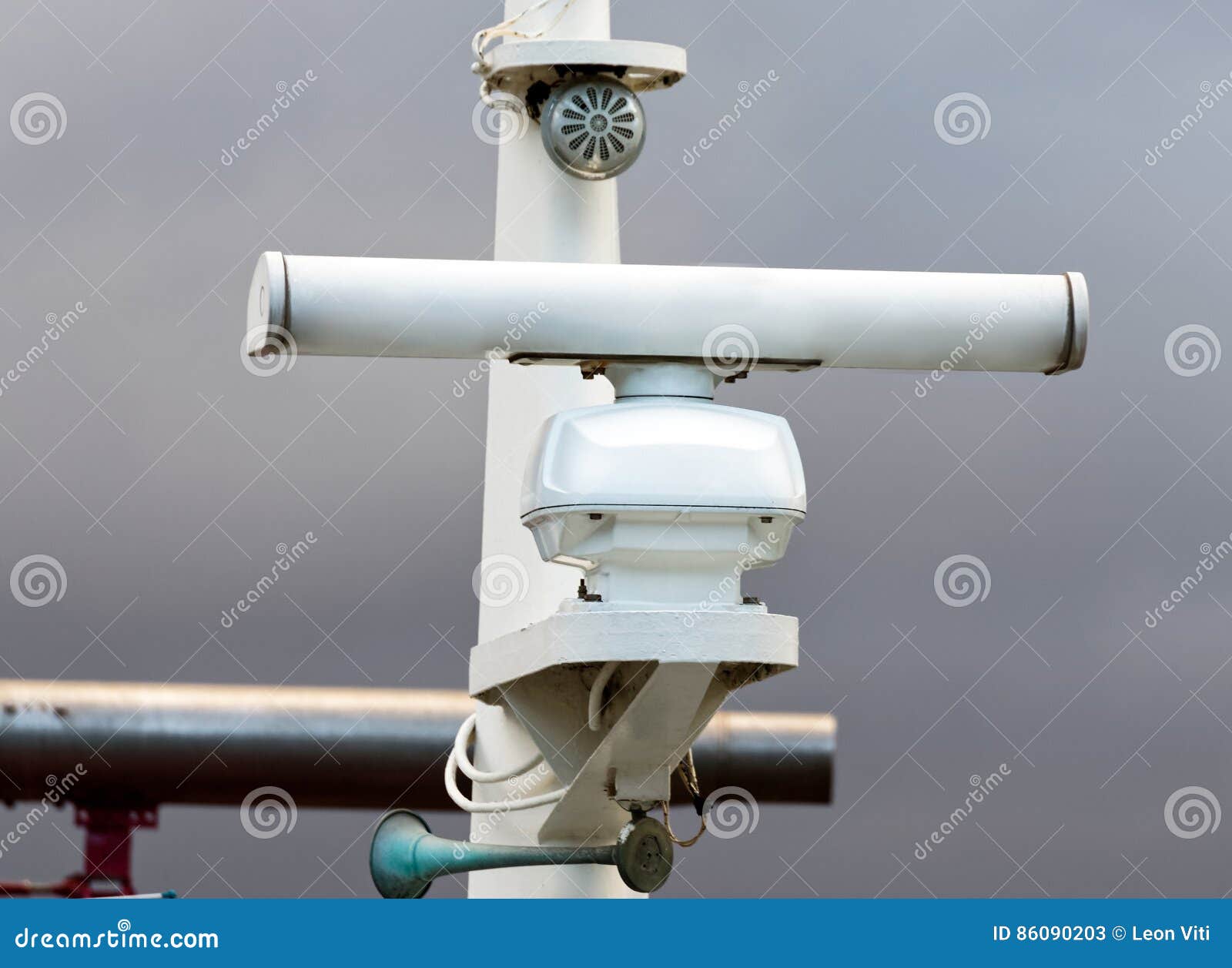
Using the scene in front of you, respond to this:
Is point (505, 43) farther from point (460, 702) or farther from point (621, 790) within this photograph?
point (460, 702)

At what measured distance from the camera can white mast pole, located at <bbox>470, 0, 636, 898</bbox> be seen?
623 cm

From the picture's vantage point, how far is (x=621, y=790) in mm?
5387

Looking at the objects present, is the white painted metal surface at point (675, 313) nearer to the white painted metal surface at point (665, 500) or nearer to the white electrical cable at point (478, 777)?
the white painted metal surface at point (665, 500)

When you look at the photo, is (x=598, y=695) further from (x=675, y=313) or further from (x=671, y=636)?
(x=675, y=313)

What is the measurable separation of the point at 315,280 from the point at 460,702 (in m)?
3.38

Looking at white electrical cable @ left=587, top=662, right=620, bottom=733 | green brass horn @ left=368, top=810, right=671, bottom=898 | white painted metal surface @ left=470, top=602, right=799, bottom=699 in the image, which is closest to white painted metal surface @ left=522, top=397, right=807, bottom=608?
A: white painted metal surface @ left=470, top=602, right=799, bottom=699

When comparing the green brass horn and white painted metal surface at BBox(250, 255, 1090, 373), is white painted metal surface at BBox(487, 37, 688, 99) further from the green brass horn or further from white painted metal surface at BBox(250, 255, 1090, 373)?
the green brass horn

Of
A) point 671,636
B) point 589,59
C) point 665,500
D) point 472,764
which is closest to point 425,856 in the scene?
point 472,764

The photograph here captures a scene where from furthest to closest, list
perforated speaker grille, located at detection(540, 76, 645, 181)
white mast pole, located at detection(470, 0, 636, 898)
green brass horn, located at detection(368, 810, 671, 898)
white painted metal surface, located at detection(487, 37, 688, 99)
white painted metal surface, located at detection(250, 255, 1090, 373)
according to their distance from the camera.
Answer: white mast pole, located at detection(470, 0, 636, 898)
perforated speaker grille, located at detection(540, 76, 645, 181)
white painted metal surface, located at detection(487, 37, 688, 99)
green brass horn, located at detection(368, 810, 671, 898)
white painted metal surface, located at detection(250, 255, 1090, 373)

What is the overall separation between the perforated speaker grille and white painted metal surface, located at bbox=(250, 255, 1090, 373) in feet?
3.12

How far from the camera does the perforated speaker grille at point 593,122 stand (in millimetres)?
5973

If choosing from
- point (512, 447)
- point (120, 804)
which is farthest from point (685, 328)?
point (120, 804)

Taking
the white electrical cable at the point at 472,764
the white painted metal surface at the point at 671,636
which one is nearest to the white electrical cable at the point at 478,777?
the white electrical cable at the point at 472,764

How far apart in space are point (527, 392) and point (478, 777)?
1295 millimetres
